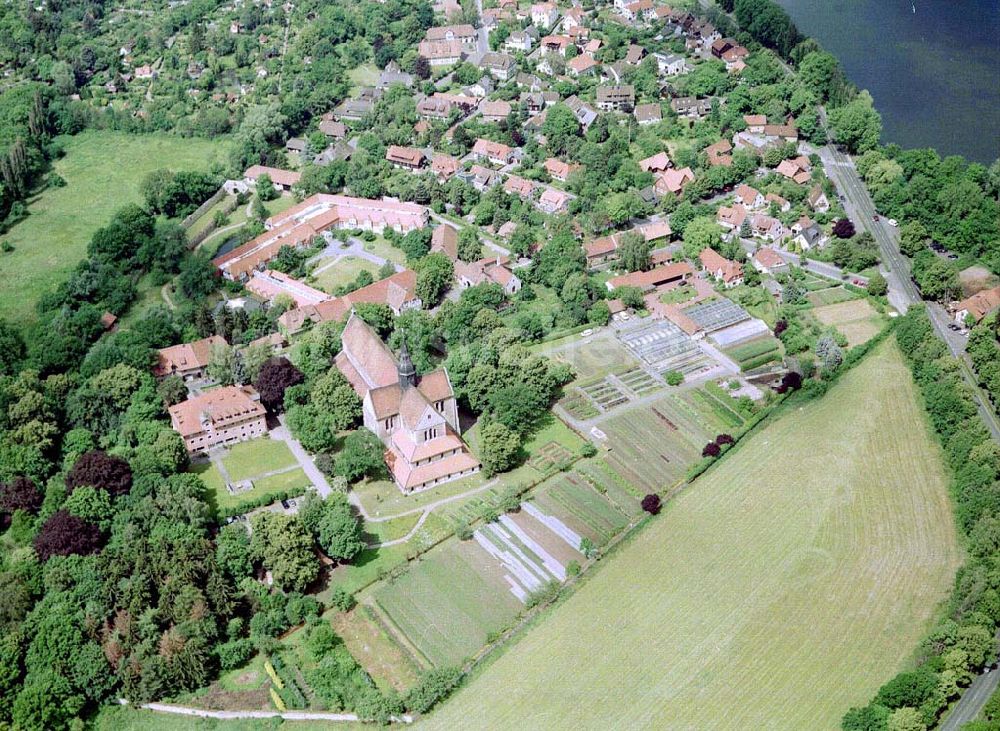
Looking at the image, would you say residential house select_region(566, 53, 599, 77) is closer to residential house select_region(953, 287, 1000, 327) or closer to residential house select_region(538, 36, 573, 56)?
residential house select_region(538, 36, 573, 56)

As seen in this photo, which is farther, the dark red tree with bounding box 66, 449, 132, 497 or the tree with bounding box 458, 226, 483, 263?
the tree with bounding box 458, 226, 483, 263

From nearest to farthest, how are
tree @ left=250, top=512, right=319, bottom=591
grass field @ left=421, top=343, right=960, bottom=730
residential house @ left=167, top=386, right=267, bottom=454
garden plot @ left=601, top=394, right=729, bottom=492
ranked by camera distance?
1. grass field @ left=421, top=343, right=960, bottom=730
2. tree @ left=250, top=512, right=319, bottom=591
3. garden plot @ left=601, top=394, right=729, bottom=492
4. residential house @ left=167, top=386, right=267, bottom=454

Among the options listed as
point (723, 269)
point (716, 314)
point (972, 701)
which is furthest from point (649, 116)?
point (972, 701)

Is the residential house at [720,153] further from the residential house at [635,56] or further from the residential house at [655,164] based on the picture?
the residential house at [635,56]

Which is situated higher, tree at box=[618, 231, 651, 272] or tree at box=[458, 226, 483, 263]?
tree at box=[618, 231, 651, 272]

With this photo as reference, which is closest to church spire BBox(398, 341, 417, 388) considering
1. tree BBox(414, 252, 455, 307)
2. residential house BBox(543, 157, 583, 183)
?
tree BBox(414, 252, 455, 307)

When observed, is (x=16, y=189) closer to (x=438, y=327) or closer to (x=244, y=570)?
(x=438, y=327)

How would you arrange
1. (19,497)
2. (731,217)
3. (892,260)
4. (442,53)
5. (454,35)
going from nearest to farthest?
(19,497) → (892,260) → (731,217) → (442,53) → (454,35)

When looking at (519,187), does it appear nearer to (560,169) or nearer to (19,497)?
(560,169)
